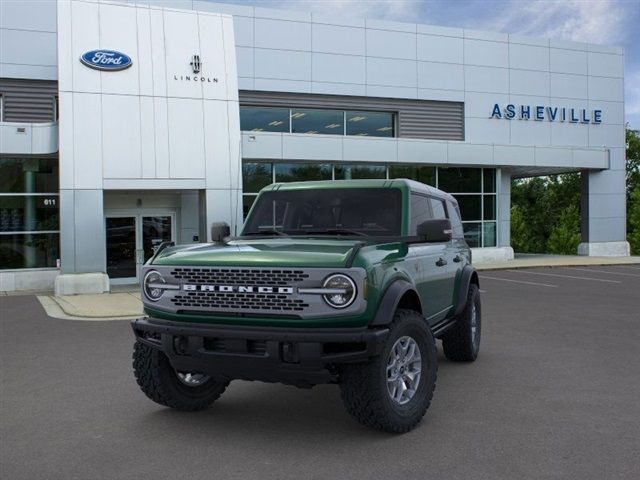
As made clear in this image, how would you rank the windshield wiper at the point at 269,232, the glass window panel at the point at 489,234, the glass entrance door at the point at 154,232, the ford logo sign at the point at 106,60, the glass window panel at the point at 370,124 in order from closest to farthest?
the windshield wiper at the point at 269,232
the ford logo sign at the point at 106,60
the glass entrance door at the point at 154,232
the glass window panel at the point at 370,124
the glass window panel at the point at 489,234

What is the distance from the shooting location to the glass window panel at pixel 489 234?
24828mm

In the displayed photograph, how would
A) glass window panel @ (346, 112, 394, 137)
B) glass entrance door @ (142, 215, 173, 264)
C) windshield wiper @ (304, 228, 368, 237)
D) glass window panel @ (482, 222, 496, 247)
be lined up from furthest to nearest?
glass window panel @ (482, 222, 496, 247) → glass window panel @ (346, 112, 394, 137) → glass entrance door @ (142, 215, 173, 264) → windshield wiper @ (304, 228, 368, 237)

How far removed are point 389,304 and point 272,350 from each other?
0.89 meters

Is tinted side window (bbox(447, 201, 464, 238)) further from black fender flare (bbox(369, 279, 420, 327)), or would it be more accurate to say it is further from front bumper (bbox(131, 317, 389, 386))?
front bumper (bbox(131, 317, 389, 386))

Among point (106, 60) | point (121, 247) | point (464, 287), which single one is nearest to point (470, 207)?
point (121, 247)

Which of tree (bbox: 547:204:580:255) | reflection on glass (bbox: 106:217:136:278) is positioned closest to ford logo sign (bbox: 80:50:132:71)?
reflection on glass (bbox: 106:217:136:278)

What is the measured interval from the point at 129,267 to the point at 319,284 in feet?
49.0

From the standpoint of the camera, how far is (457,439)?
459 centimetres

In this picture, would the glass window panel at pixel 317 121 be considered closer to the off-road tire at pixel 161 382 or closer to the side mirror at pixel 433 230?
the side mirror at pixel 433 230

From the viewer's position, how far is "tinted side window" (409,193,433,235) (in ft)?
18.6

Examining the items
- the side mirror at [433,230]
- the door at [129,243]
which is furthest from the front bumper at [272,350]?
the door at [129,243]

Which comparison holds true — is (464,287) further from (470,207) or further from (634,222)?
(634,222)

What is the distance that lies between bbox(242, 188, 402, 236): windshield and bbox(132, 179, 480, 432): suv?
15 millimetres

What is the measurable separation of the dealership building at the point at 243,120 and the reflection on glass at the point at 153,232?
5 centimetres
